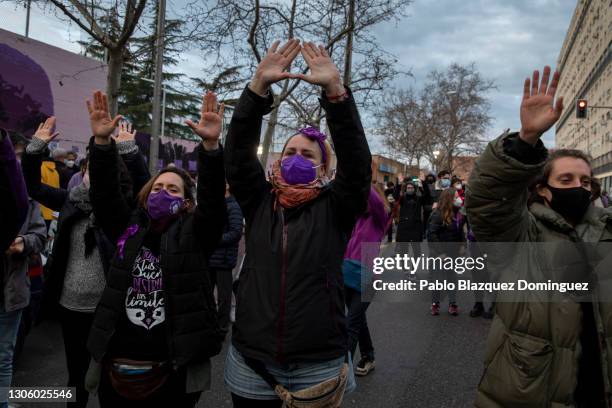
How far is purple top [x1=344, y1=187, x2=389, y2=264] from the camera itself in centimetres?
387

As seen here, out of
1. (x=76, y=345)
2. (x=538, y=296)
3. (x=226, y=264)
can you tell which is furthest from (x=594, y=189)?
(x=226, y=264)

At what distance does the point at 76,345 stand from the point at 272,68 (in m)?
2.24

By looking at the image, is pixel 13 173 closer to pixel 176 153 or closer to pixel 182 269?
pixel 182 269

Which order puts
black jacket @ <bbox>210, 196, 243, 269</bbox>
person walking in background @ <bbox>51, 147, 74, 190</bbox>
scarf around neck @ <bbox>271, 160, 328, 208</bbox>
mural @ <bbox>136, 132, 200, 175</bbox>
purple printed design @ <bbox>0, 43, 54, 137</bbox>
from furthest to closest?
mural @ <bbox>136, 132, 200, 175</bbox>
purple printed design @ <bbox>0, 43, 54, 137</bbox>
person walking in background @ <bbox>51, 147, 74, 190</bbox>
black jacket @ <bbox>210, 196, 243, 269</bbox>
scarf around neck @ <bbox>271, 160, 328, 208</bbox>

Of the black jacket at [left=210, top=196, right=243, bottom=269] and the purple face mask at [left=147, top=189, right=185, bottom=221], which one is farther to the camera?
the black jacket at [left=210, top=196, right=243, bottom=269]

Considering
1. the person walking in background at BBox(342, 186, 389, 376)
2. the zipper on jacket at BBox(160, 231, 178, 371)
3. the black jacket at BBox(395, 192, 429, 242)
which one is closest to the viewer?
the zipper on jacket at BBox(160, 231, 178, 371)

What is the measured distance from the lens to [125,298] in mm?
2375

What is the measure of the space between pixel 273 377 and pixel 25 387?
287cm

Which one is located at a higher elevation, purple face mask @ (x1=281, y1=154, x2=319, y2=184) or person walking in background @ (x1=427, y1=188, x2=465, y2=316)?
purple face mask @ (x1=281, y1=154, x2=319, y2=184)

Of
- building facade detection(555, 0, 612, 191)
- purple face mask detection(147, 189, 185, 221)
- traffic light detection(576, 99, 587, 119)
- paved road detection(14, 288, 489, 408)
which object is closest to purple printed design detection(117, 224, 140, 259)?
purple face mask detection(147, 189, 185, 221)

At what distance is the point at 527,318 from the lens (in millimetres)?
1926

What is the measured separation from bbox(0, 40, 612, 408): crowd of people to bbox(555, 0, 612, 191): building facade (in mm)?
45389

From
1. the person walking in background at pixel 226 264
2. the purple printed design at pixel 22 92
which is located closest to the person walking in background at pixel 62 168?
the purple printed design at pixel 22 92

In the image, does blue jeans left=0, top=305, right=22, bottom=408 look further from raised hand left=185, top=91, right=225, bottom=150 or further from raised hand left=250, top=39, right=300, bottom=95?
raised hand left=250, top=39, right=300, bottom=95
